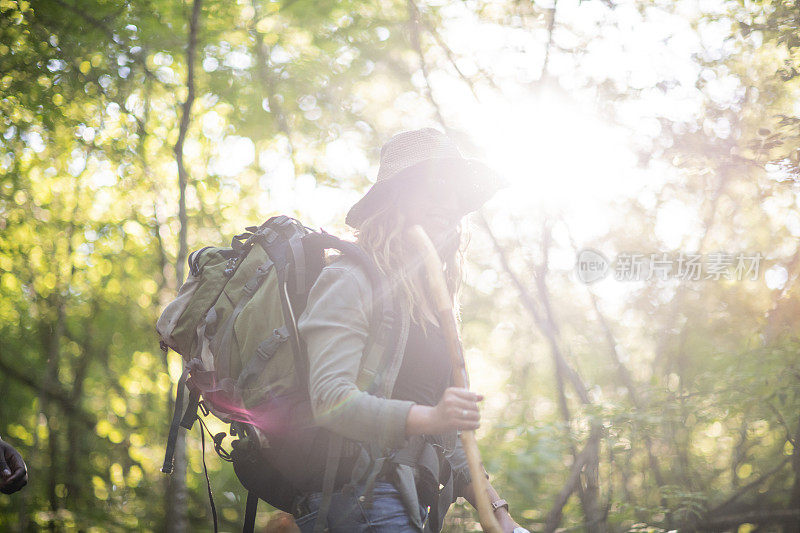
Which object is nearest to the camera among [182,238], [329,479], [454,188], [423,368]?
[329,479]

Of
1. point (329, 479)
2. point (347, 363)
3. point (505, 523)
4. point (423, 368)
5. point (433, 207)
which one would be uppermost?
point (433, 207)

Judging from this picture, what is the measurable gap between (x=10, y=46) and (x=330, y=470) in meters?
5.00

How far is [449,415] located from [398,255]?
603 mm

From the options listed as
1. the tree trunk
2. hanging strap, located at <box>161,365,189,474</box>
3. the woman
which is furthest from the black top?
the tree trunk

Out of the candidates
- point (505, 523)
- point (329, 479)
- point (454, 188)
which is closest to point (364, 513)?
point (329, 479)

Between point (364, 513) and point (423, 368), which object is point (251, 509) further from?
point (423, 368)

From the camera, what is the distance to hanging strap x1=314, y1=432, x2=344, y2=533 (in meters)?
1.66

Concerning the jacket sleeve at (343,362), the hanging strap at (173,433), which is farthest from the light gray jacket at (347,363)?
the hanging strap at (173,433)

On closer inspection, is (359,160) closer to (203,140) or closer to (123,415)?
(203,140)

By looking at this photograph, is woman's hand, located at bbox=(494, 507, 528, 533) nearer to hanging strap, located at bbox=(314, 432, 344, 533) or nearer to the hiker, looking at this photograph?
hanging strap, located at bbox=(314, 432, 344, 533)

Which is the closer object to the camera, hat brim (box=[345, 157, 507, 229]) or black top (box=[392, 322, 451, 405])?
black top (box=[392, 322, 451, 405])

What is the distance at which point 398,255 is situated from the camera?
195 cm

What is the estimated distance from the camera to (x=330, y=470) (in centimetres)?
169

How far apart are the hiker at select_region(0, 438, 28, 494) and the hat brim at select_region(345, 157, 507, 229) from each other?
5.00ft
